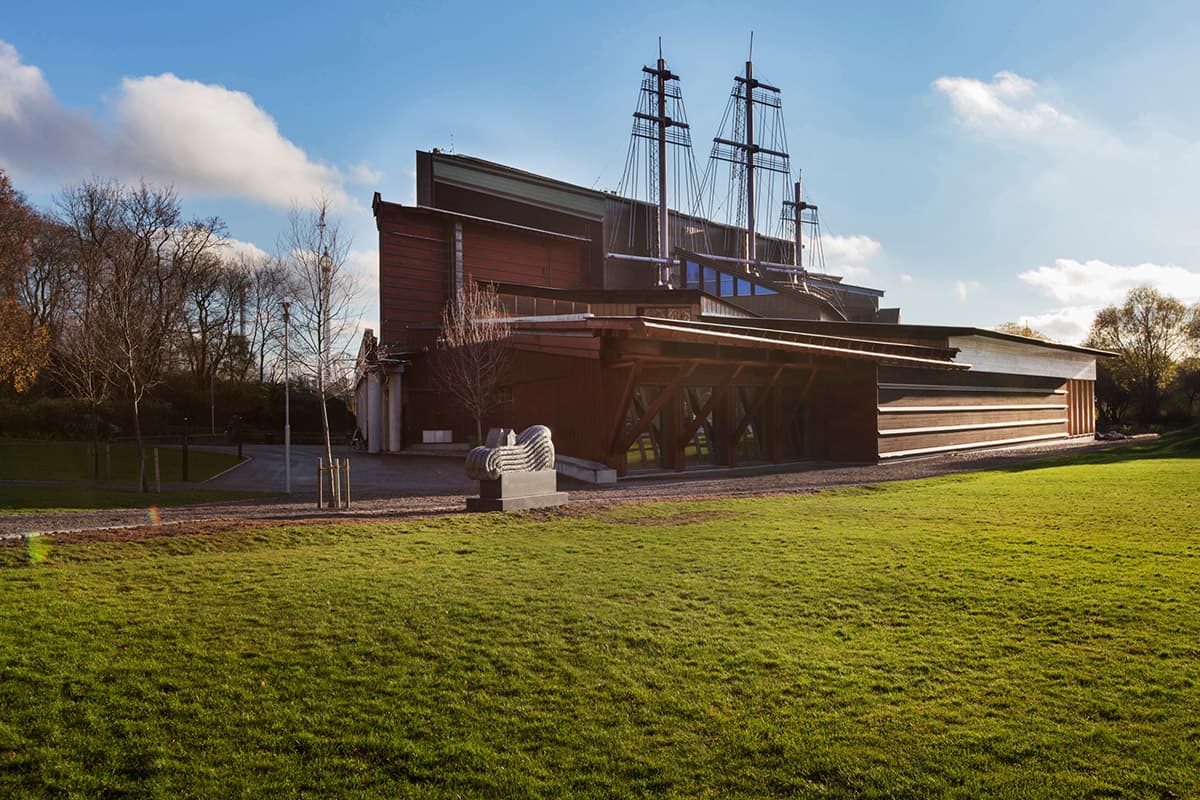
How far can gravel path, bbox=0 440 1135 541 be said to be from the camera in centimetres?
1287

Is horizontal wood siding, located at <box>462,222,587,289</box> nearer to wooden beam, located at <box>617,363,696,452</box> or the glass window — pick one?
the glass window

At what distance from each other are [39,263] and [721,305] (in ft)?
117

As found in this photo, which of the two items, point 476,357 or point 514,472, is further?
point 476,357

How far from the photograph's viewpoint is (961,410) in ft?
104

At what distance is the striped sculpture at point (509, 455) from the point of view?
48.6 feet

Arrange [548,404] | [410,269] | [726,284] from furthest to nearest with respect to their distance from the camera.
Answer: [726,284]
[410,269]
[548,404]

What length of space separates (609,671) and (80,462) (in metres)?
26.9

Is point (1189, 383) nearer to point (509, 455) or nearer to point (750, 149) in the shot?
point (750, 149)

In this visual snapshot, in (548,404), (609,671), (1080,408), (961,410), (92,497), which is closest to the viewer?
(609,671)

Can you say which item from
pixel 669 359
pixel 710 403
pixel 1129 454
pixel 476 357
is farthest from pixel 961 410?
pixel 476 357

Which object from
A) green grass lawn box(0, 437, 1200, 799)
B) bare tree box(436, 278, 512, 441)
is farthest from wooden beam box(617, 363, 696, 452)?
green grass lawn box(0, 437, 1200, 799)

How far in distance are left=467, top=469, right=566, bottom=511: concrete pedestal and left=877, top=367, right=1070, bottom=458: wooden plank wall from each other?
15.7m

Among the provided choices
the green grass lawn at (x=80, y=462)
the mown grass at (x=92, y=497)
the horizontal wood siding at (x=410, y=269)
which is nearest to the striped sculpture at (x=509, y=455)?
the mown grass at (x=92, y=497)

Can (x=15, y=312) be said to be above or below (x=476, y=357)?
above
